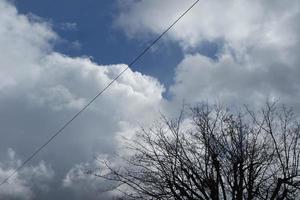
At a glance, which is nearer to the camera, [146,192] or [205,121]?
[146,192]

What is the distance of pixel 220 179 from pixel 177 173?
1661 millimetres

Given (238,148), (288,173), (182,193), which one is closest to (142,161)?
(182,193)

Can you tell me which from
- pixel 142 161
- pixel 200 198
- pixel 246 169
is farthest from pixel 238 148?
pixel 142 161

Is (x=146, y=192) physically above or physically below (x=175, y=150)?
below

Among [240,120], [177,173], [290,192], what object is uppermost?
[240,120]

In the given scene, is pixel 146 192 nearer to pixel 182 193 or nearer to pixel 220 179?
pixel 182 193

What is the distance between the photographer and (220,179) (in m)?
18.9

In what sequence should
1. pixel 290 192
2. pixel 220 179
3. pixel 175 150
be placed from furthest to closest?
1. pixel 175 150
2. pixel 220 179
3. pixel 290 192

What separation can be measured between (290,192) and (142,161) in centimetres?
567

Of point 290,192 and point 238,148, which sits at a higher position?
point 238,148

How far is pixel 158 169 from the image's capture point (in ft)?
64.9

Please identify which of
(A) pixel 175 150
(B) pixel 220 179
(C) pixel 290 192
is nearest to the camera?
(C) pixel 290 192

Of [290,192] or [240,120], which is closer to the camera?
[290,192]

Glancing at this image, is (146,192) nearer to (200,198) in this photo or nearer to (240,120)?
(200,198)
